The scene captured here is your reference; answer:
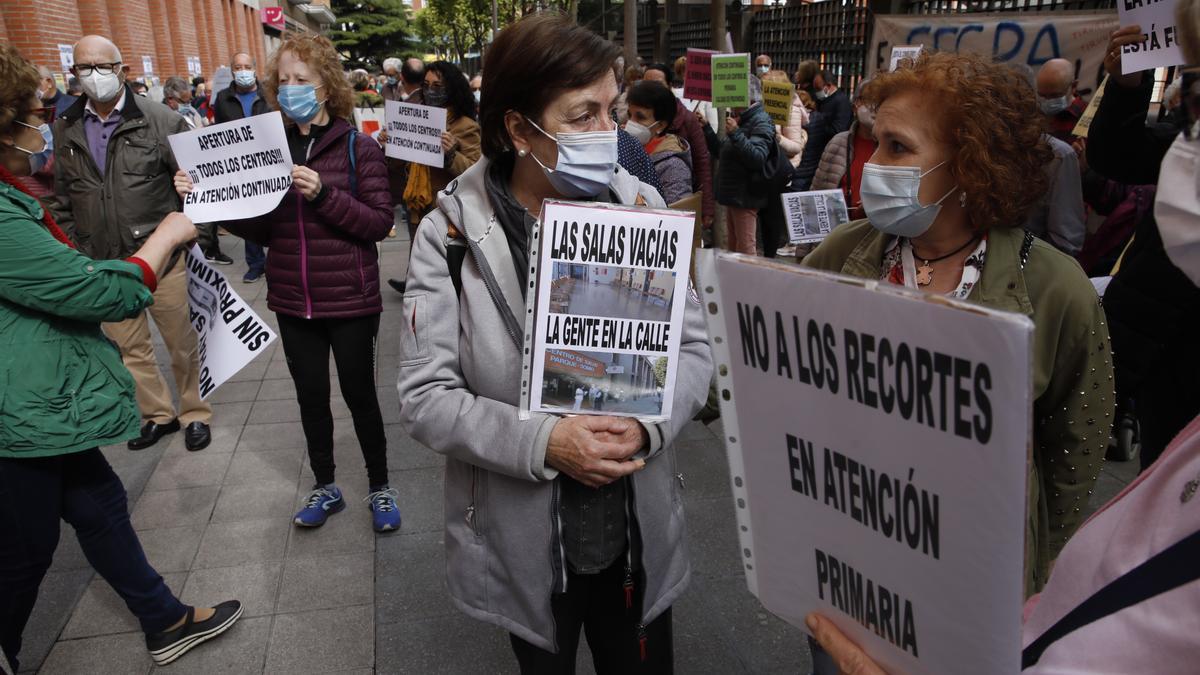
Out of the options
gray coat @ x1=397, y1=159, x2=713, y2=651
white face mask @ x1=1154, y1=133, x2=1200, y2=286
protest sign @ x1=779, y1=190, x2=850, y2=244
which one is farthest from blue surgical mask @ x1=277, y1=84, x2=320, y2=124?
white face mask @ x1=1154, y1=133, x2=1200, y2=286

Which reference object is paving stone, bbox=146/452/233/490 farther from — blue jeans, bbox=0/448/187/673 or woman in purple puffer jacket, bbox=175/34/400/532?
blue jeans, bbox=0/448/187/673

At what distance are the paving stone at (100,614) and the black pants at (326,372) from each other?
0.86 m

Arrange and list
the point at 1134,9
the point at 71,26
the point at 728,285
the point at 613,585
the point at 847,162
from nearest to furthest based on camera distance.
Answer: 1. the point at 728,285
2. the point at 613,585
3. the point at 1134,9
4. the point at 847,162
5. the point at 71,26

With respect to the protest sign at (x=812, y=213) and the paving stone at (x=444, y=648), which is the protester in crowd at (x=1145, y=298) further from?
the paving stone at (x=444, y=648)

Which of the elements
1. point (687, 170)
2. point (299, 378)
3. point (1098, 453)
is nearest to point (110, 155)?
point (299, 378)

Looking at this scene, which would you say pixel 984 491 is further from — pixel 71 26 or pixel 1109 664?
pixel 71 26

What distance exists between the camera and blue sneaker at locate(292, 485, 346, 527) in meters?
3.78

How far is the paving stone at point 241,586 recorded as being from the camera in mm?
3270

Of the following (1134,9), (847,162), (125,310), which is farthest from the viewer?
(847,162)

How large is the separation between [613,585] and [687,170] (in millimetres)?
3978

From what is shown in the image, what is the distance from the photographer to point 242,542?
12.2 ft

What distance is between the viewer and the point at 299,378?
361 cm

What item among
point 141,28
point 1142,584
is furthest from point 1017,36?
point 141,28

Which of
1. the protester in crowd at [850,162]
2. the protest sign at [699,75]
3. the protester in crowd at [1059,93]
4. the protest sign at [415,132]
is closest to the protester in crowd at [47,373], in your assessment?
the protest sign at [415,132]
